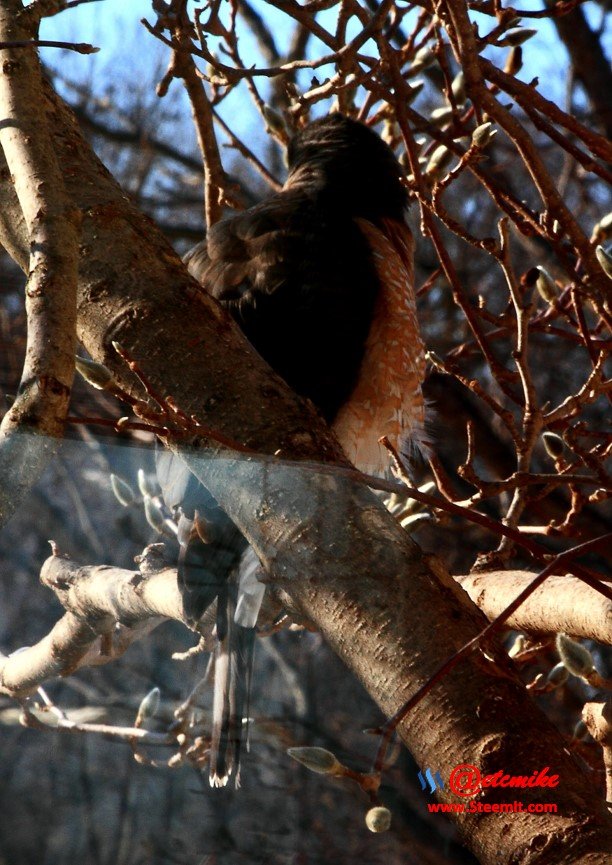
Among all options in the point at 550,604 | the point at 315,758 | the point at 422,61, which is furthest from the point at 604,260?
the point at 422,61

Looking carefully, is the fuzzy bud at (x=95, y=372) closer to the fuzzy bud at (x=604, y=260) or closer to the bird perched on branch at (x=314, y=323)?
the bird perched on branch at (x=314, y=323)

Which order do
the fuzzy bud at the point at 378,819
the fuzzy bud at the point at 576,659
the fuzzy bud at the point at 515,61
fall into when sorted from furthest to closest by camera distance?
the fuzzy bud at the point at 515,61, the fuzzy bud at the point at 576,659, the fuzzy bud at the point at 378,819

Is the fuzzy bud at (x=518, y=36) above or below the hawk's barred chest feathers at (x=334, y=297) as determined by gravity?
above

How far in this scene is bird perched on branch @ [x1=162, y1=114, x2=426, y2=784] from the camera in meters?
2.00

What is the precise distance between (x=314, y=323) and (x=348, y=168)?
0.61 metres

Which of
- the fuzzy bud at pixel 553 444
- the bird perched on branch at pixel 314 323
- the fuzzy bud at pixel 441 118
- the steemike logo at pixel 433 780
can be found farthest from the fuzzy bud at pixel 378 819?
the fuzzy bud at pixel 441 118

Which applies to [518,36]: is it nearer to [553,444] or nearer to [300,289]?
[300,289]

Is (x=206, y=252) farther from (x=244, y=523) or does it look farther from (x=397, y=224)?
(x=244, y=523)

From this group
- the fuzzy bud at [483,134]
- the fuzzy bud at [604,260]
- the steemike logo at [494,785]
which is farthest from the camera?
the fuzzy bud at [483,134]

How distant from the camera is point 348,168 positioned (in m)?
2.50

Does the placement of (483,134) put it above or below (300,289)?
above

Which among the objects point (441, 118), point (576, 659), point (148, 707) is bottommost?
point (148, 707)

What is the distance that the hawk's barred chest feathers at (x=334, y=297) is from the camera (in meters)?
2.04

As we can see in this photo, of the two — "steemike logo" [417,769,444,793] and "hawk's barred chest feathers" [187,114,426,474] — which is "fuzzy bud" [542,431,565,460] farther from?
"steemike logo" [417,769,444,793]
